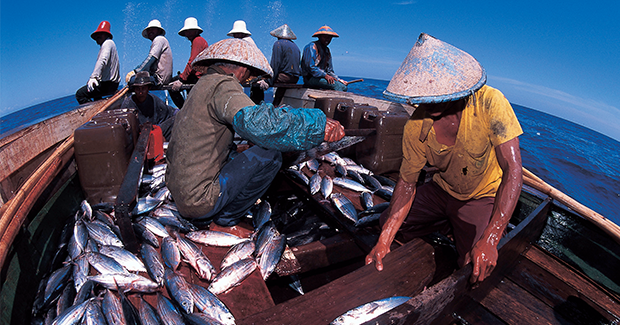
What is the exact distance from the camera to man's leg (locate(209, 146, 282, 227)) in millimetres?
3137

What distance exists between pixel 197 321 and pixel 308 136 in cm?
185

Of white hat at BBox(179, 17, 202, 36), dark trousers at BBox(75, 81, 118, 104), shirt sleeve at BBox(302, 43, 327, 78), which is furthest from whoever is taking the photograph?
shirt sleeve at BBox(302, 43, 327, 78)

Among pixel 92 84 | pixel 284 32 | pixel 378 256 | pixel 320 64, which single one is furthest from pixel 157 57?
pixel 378 256

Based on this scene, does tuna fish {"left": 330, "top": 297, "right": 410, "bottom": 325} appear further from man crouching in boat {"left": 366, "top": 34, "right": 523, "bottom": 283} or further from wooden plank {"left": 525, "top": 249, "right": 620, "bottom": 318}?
wooden plank {"left": 525, "top": 249, "right": 620, "bottom": 318}

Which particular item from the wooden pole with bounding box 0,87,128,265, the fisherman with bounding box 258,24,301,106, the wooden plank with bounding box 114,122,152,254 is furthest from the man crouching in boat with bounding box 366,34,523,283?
the fisherman with bounding box 258,24,301,106

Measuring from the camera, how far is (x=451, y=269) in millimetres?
2684

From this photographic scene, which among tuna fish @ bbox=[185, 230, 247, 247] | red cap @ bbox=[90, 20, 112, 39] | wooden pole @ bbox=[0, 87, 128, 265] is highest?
red cap @ bbox=[90, 20, 112, 39]

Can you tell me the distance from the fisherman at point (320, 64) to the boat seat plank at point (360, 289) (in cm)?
819

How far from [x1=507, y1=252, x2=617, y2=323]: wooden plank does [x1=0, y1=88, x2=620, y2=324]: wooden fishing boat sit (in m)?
0.01

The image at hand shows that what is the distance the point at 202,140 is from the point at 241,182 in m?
0.73

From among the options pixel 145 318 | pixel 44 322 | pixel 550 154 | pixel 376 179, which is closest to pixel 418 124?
pixel 376 179

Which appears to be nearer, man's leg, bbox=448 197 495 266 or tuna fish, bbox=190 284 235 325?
tuna fish, bbox=190 284 235 325

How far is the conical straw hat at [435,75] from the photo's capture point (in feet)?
6.47

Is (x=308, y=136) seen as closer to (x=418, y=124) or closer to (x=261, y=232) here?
(x=418, y=124)
